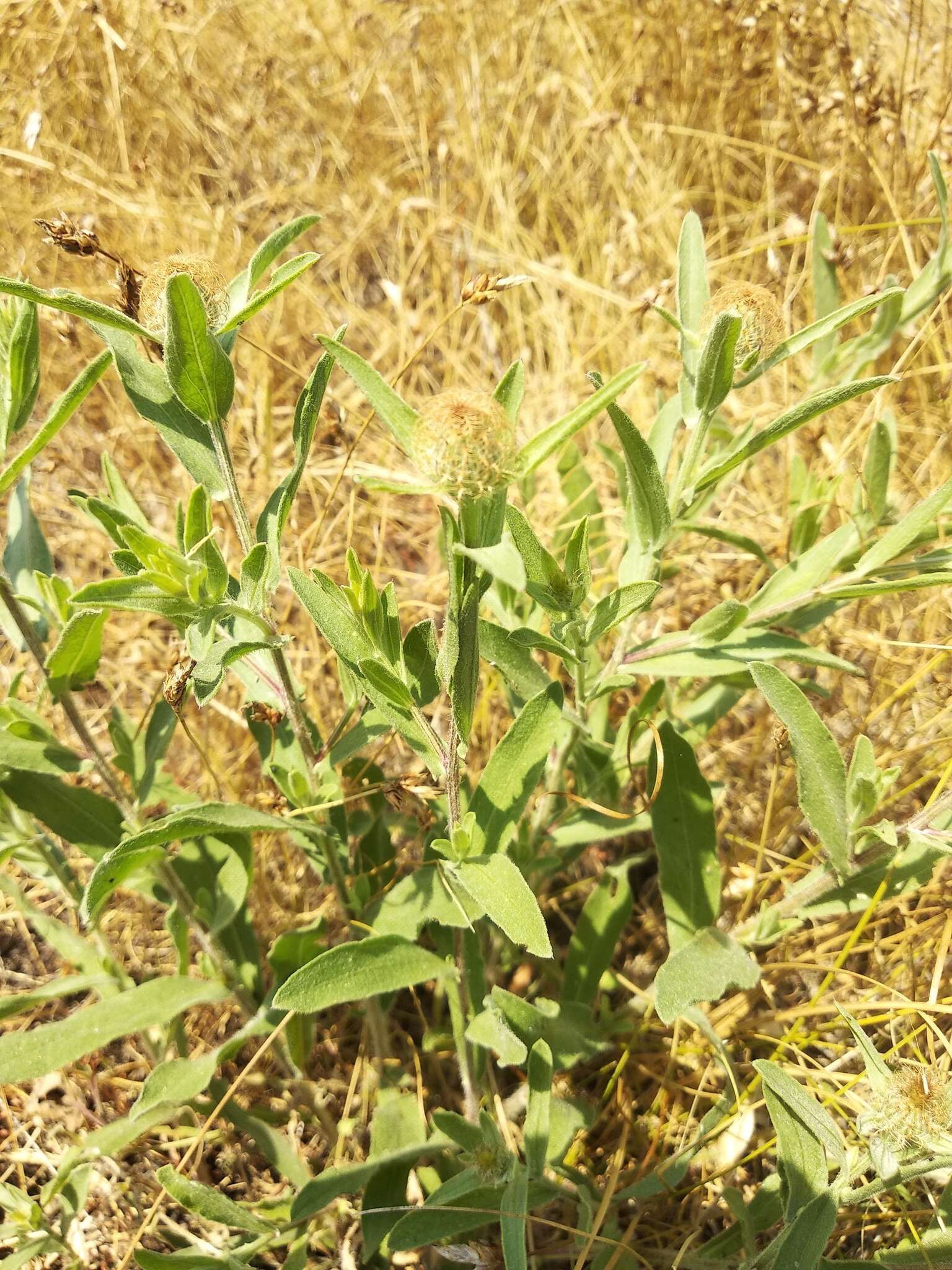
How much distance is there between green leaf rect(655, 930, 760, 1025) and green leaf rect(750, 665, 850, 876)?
274mm

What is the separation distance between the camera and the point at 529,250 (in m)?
4.09

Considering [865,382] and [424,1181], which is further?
[424,1181]

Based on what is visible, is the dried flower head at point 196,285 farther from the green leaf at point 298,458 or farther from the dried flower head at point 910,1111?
the dried flower head at point 910,1111

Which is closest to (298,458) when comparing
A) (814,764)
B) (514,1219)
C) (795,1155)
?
(814,764)

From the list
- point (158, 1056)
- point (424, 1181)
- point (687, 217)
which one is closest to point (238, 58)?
point (687, 217)

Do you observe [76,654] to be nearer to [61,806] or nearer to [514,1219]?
[61,806]

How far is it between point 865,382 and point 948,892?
1460 millimetres

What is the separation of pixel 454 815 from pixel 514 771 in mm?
201

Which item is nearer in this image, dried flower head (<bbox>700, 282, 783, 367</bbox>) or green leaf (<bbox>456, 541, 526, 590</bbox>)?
green leaf (<bbox>456, 541, 526, 590</bbox>)

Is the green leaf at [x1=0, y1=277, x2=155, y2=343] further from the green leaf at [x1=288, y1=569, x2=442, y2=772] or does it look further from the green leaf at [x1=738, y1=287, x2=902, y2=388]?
the green leaf at [x1=738, y1=287, x2=902, y2=388]

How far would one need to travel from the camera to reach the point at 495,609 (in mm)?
2154

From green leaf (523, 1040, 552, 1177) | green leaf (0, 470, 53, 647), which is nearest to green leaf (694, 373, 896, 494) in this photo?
green leaf (523, 1040, 552, 1177)

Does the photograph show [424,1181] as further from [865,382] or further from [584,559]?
[865,382]

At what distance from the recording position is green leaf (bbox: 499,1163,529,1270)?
1669mm
